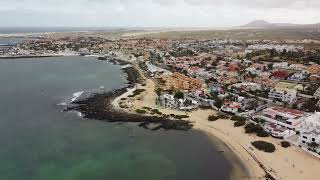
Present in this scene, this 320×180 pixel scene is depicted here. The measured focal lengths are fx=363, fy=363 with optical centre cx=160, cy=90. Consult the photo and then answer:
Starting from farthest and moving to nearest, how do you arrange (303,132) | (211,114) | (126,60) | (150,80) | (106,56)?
(106,56) < (126,60) < (150,80) < (211,114) < (303,132)

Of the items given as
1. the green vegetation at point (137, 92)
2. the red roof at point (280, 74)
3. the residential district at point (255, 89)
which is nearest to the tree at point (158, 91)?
the residential district at point (255, 89)

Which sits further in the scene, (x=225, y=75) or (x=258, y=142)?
(x=225, y=75)

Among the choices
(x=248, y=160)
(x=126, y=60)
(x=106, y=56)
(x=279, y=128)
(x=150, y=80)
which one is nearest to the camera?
(x=248, y=160)

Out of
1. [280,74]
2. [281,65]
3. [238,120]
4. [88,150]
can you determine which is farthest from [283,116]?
[281,65]

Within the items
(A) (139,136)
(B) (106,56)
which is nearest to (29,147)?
(A) (139,136)

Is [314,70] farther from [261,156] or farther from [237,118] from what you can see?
[261,156]

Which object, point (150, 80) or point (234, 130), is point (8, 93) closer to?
point (150, 80)

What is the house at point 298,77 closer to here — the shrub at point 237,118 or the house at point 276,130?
the shrub at point 237,118
